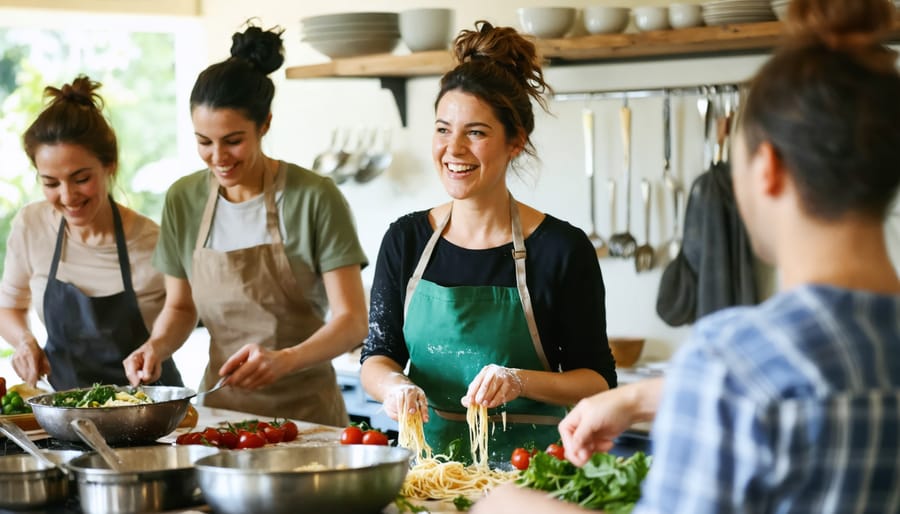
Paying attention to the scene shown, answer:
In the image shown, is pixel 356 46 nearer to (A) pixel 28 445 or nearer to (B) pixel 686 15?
(B) pixel 686 15

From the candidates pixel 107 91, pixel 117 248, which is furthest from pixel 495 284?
pixel 107 91

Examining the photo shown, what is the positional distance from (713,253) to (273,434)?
2.12 meters

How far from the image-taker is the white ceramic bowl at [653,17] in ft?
13.6

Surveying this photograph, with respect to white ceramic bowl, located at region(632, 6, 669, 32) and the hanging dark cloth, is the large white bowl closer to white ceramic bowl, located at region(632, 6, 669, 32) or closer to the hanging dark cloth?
white ceramic bowl, located at region(632, 6, 669, 32)

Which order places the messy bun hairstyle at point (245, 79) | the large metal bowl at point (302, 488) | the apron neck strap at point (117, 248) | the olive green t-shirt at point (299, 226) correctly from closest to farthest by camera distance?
the large metal bowl at point (302, 488)
the messy bun hairstyle at point (245, 79)
the olive green t-shirt at point (299, 226)
the apron neck strap at point (117, 248)

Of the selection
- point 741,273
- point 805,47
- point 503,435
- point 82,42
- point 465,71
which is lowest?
point 503,435

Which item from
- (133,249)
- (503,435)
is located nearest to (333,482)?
(503,435)

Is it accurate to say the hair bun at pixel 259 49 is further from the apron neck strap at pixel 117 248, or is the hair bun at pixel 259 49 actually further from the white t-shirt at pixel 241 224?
the apron neck strap at pixel 117 248

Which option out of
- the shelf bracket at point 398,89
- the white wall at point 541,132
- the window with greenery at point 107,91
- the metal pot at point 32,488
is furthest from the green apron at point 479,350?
the window with greenery at point 107,91

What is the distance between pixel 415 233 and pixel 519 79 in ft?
1.60

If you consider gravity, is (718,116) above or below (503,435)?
above

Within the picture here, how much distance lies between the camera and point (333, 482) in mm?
1951

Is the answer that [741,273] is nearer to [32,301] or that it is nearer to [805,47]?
[32,301]

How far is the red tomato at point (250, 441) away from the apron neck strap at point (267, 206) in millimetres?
938
